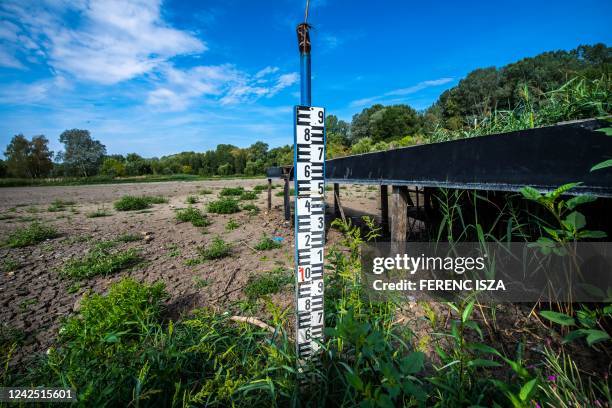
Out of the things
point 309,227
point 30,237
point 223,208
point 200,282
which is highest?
point 309,227

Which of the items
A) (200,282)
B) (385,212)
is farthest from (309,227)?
(385,212)

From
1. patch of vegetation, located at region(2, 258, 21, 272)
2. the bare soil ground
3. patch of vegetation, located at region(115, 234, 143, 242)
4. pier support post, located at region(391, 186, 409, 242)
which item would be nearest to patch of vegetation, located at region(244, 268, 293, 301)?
the bare soil ground

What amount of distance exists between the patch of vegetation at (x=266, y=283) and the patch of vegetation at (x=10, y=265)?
13.8 ft

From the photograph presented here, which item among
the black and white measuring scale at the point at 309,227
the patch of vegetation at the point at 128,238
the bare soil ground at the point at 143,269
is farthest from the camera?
the patch of vegetation at the point at 128,238

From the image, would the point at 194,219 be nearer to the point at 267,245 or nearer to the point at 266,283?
the point at 267,245

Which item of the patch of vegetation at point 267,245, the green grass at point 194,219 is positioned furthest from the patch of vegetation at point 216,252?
the green grass at point 194,219

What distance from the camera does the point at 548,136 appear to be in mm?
1529

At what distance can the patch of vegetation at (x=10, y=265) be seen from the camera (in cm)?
→ 428

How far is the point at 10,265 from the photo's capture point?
438 cm

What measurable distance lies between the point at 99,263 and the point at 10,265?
163cm

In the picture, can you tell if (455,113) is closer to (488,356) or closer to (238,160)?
(488,356)

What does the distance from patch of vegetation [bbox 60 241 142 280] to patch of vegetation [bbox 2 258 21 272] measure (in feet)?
2.54

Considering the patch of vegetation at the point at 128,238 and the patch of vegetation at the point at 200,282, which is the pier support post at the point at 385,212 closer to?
the patch of vegetation at the point at 200,282

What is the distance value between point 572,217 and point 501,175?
1.73 ft
